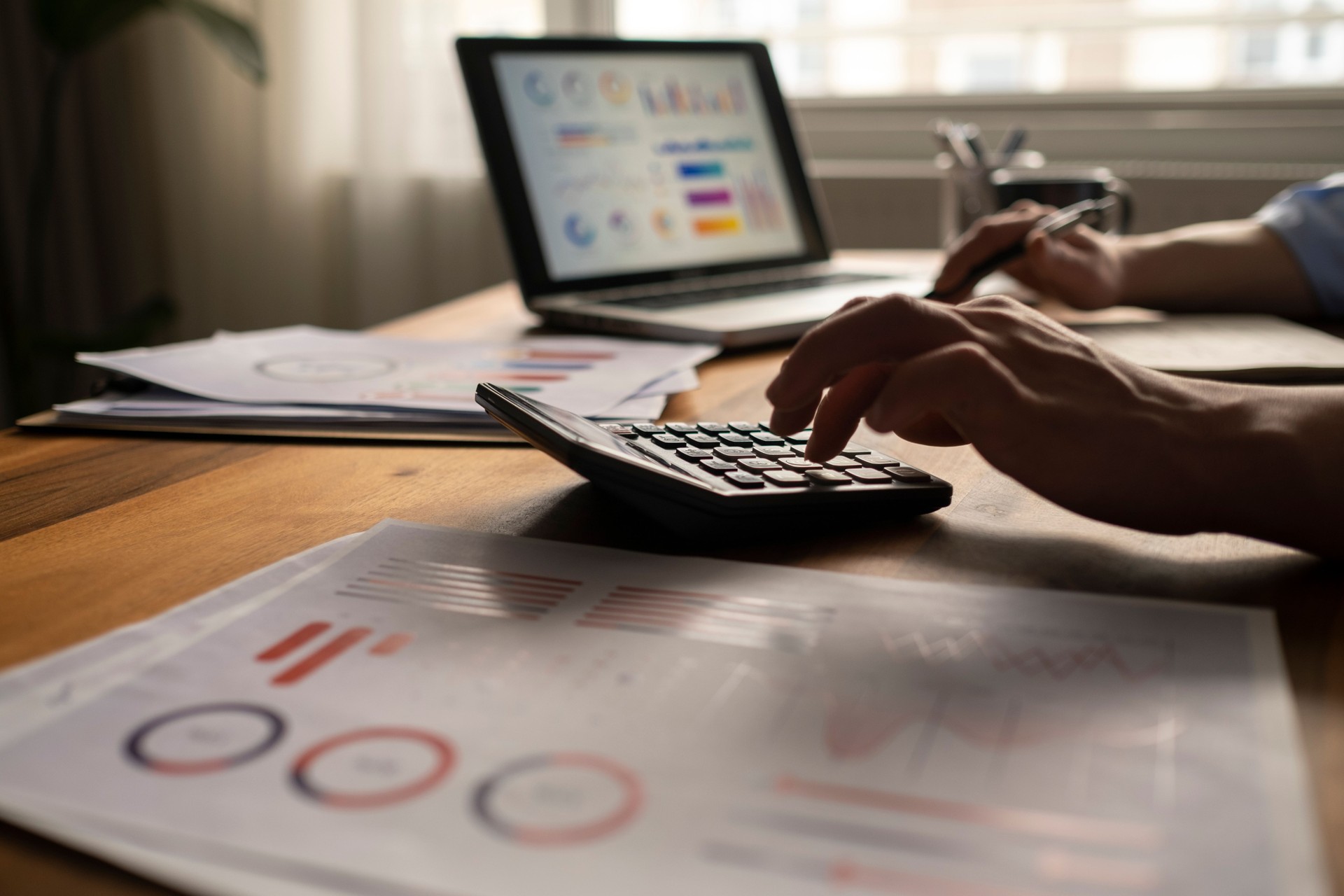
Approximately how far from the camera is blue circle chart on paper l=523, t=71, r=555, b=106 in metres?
1.05

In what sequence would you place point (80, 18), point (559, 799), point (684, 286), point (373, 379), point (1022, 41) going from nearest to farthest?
1. point (559, 799)
2. point (373, 379)
3. point (684, 286)
4. point (80, 18)
5. point (1022, 41)

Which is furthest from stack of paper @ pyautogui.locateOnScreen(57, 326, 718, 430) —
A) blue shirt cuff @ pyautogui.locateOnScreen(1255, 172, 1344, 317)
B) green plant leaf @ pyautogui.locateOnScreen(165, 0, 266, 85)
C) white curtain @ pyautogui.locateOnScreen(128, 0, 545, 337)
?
white curtain @ pyautogui.locateOnScreen(128, 0, 545, 337)

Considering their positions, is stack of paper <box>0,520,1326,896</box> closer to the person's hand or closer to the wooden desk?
the wooden desk

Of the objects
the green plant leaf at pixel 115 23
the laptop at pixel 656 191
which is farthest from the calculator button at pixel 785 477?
the green plant leaf at pixel 115 23

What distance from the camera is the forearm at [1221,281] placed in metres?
1.03

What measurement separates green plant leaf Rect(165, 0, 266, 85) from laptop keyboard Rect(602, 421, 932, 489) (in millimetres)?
1582

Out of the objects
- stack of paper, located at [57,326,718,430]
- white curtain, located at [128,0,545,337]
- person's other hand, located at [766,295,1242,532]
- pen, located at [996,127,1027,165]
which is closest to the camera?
person's other hand, located at [766,295,1242,532]

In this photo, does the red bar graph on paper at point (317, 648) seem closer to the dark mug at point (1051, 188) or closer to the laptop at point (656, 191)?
the laptop at point (656, 191)

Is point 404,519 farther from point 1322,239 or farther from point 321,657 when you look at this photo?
point 1322,239

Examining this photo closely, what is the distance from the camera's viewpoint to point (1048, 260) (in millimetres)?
969

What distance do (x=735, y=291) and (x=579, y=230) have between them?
157mm

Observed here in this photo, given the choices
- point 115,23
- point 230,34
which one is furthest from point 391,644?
point 115,23

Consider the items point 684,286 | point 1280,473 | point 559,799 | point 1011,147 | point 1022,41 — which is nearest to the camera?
point 559,799

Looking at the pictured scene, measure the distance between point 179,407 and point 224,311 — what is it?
1.72 meters
